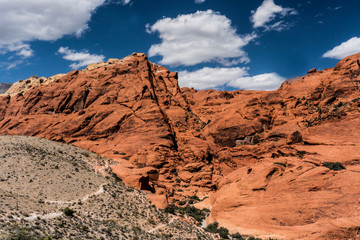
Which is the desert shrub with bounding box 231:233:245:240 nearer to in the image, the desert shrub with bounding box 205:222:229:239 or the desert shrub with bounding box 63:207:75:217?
the desert shrub with bounding box 205:222:229:239

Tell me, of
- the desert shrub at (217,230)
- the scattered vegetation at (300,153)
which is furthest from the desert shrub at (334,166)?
the desert shrub at (217,230)

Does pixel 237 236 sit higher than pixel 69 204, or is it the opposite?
pixel 69 204

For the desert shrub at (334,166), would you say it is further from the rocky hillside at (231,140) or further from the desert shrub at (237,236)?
the desert shrub at (237,236)

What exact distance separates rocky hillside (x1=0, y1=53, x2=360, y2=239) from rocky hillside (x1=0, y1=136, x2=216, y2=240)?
5.33 metres

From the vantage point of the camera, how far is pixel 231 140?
5431cm

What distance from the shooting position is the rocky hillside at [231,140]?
27359 millimetres

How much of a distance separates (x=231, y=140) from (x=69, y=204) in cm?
3963

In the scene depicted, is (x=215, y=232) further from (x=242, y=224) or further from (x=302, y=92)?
(x=302, y=92)

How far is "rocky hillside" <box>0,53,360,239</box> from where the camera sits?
89.8ft

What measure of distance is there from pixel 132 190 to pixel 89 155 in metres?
16.0

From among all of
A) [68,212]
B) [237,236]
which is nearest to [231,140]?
[237,236]

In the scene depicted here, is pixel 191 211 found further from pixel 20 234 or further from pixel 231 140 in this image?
pixel 20 234

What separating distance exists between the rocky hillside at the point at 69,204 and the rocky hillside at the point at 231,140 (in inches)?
210

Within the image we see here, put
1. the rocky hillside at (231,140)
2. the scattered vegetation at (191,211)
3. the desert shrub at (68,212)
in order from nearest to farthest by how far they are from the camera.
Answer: the desert shrub at (68,212)
the rocky hillside at (231,140)
the scattered vegetation at (191,211)
